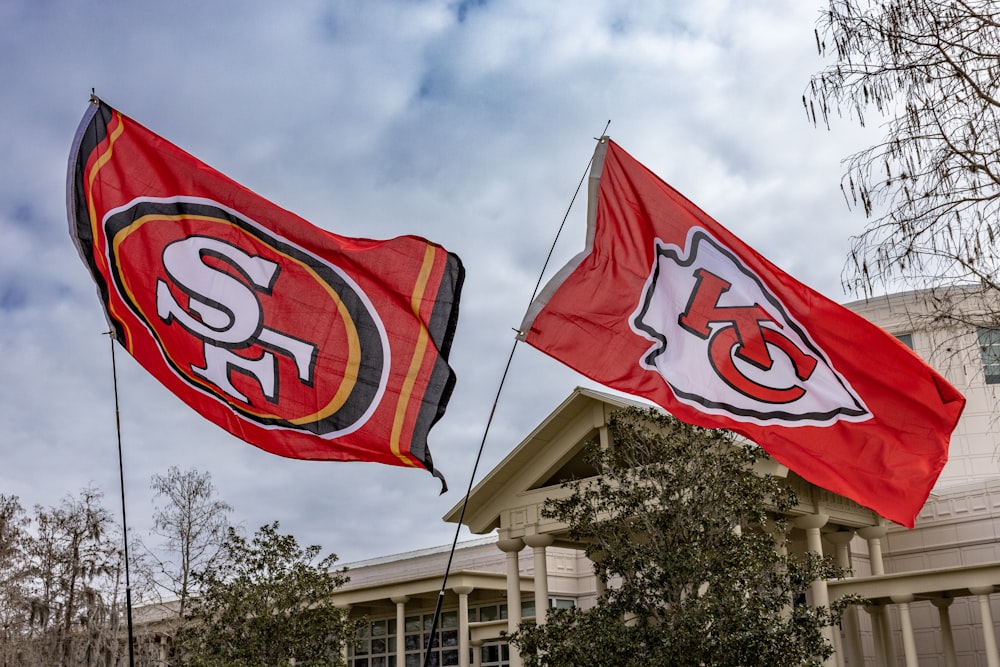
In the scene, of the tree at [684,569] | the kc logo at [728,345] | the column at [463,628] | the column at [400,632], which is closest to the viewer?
the kc logo at [728,345]

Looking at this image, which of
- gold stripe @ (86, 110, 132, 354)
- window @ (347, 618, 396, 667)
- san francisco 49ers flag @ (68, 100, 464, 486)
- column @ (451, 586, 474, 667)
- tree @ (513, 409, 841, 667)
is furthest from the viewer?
window @ (347, 618, 396, 667)

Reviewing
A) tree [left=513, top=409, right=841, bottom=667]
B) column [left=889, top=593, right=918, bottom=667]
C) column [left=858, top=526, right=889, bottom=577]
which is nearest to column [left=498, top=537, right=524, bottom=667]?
tree [left=513, top=409, right=841, bottom=667]

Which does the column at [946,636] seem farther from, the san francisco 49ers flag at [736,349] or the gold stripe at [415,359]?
the gold stripe at [415,359]

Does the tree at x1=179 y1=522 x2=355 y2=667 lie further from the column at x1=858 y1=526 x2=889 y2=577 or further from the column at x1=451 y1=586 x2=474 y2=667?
the column at x1=858 y1=526 x2=889 y2=577

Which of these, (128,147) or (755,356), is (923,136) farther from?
(128,147)

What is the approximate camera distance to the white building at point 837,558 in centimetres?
2083

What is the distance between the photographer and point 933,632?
2536 centimetres

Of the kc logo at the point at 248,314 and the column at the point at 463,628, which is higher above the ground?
the kc logo at the point at 248,314

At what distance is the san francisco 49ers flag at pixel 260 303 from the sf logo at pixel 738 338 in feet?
7.01

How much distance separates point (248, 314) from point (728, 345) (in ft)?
13.2

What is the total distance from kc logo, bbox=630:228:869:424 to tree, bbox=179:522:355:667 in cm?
1168

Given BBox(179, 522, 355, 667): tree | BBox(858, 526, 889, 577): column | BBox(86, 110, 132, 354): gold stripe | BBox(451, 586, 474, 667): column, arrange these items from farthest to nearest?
BBox(451, 586, 474, 667): column → BBox(858, 526, 889, 577): column → BBox(179, 522, 355, 667): tree → BBox(86, 110, 132, 354): gold stripe

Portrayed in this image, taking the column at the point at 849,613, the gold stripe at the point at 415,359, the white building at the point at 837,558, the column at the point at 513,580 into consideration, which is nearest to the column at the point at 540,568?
the white building at the point at 837,558

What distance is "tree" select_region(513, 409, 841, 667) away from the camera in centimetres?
1278
